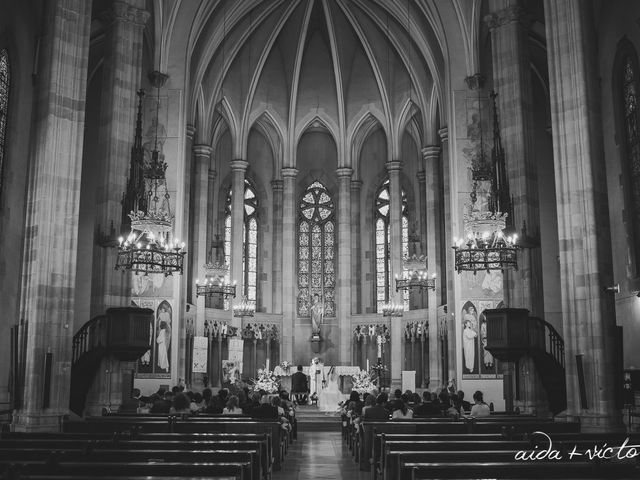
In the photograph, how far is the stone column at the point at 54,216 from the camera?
14.9 meters

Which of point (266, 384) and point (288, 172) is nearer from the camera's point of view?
point (266, 384)

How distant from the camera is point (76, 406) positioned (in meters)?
18.3

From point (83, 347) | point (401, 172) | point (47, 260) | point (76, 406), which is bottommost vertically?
point (76, 406)

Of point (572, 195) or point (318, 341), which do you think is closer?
point (572, 195)

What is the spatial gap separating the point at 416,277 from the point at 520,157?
1021cm

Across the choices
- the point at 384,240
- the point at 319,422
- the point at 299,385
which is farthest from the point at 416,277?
the point at 384,240

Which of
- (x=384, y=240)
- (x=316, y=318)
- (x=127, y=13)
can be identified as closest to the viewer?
(x=127, y=13)

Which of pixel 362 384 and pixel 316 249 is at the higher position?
pixel 316 249

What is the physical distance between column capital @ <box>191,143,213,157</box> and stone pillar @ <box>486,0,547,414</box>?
1628cm

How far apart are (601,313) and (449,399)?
517cm

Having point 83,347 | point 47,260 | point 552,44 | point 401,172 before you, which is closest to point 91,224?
point 83,347

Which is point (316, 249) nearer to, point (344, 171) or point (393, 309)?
point (344, 171)

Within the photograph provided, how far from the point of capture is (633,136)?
71.6 feet

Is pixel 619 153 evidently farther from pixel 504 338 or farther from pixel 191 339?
pixel 191 339
